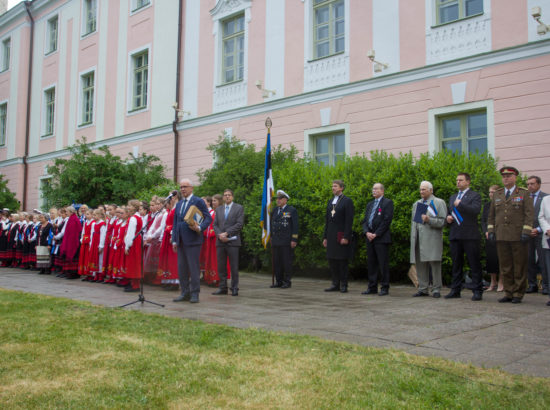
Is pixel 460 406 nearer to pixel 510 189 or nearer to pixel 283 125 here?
pixel 510 189

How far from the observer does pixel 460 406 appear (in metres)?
3.39

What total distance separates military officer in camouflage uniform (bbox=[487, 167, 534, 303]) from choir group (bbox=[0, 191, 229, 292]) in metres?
5.07

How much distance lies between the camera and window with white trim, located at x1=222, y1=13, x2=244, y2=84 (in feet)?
58.3

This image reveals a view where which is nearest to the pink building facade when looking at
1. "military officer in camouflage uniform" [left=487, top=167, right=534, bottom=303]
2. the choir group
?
"military officer in camouflage uniform" [left=487, top=167, right=534, bottom=303]

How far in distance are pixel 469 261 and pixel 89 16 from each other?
2243cm

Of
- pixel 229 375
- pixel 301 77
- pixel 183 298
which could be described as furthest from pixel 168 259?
pixel 301 77

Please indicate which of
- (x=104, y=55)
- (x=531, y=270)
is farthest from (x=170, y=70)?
(x=531, y=270)

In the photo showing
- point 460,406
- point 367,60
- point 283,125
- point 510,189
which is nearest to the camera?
point 460,406

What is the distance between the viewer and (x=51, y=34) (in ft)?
90.3

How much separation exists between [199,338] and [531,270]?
6.79m

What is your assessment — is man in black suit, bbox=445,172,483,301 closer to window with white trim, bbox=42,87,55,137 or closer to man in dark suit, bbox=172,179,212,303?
man in dark suit, bbox=172,179,212,303

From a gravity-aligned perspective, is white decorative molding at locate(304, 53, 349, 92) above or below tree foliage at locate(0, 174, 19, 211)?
above

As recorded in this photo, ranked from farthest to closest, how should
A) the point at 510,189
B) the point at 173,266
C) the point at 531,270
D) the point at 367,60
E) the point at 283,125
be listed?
1. the point at 283,125
2. the point at 367,60
3. the point at 173,266
4. the point at 531,270
5. the point at 510,189

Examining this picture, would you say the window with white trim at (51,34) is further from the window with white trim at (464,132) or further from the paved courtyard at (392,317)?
the window with white trim at (464,132)
